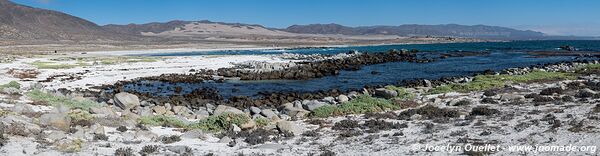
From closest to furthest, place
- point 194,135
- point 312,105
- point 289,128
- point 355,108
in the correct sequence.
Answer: point 194,135, point 289,128, point 355,108, point 312,105

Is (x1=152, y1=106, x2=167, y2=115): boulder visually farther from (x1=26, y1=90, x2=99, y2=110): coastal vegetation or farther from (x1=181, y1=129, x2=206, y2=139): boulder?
(x1=181, y1=129, x2=206, y2=139): boulder

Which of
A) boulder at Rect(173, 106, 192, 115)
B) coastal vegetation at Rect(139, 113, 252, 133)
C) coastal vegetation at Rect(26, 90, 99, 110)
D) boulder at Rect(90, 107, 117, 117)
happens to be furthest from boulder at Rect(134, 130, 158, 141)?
boulder at Rect(173, 106, 192, 115)

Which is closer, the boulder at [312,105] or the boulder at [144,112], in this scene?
the boulder at [144,112]

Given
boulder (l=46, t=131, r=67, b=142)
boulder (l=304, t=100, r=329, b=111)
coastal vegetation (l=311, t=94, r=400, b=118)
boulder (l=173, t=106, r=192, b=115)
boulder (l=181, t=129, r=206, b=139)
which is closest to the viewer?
boulder (l=46, t=131, r=67, b=142)

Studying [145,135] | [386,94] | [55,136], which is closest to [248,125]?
[145,135]

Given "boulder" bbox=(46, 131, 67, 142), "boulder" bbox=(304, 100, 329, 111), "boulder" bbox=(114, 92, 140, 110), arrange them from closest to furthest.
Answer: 1. "boulder" bbox=(46, 131, 67, 142)
2. "boulder" bbox=(304, 100, 329, 111)
3. "boulder" bbox=(114, 92, 140, 110)

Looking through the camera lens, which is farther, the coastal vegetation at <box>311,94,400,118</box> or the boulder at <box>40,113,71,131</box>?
the coastal vegetation at <box>311,94,400,118</box>

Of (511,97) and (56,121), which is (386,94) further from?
(56,121)

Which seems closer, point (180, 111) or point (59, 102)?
point (59, 102)

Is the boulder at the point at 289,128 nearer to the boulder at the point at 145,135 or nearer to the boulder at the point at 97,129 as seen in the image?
the boulder at the point at 145,135

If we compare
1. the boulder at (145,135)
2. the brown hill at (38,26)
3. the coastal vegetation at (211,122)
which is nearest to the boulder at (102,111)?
the coastal vegetation at (211,122)

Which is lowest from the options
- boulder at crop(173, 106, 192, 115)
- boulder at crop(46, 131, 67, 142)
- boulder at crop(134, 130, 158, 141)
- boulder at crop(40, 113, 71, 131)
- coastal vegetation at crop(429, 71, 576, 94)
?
boulder at crop(173, 106, 192, 115)

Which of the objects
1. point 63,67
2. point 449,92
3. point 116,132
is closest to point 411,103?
point 449,92

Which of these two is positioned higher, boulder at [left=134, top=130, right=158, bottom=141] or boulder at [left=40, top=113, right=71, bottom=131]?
boulder at [left=40, top=113, right=71, bottom=131]
